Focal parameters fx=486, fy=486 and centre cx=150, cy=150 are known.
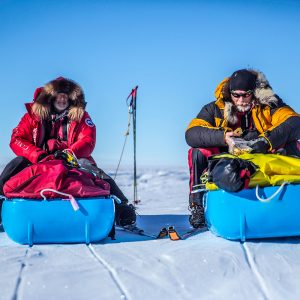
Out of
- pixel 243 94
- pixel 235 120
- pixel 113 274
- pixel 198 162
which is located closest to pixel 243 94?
pixel 243 94

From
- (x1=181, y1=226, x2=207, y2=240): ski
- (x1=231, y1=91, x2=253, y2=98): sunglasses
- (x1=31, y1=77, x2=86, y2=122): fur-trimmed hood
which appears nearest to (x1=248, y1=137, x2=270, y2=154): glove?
(x1=231, y1=91, x2=253, y2=98): sunglasses

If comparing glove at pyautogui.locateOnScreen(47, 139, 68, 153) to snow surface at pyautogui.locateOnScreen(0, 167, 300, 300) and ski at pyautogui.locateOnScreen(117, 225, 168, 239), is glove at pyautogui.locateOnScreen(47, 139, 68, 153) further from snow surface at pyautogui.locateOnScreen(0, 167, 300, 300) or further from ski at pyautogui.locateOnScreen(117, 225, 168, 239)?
snow surface at pyautogui.locateOnScreen(0, 167, 300, 300)

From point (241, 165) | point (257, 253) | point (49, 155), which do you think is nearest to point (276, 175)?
point (241, 165)

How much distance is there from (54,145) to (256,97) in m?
1.76

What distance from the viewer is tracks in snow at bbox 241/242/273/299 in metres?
2.30

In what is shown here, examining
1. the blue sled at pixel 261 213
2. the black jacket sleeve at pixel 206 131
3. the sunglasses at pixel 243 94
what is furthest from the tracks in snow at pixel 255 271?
the sunglasses at pixel 243 94

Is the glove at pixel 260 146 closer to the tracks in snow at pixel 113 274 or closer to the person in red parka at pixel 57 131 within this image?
the person in red parka at pixel 57 131

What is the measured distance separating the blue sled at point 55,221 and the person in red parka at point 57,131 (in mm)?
582

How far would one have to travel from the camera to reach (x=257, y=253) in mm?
2988

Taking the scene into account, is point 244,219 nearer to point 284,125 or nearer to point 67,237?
point 284,125

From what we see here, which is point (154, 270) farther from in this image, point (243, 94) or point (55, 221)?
point (243, 94)

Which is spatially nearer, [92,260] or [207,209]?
[92,260]

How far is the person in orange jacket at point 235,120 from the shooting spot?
3807mm

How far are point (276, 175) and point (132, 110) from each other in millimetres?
3237
